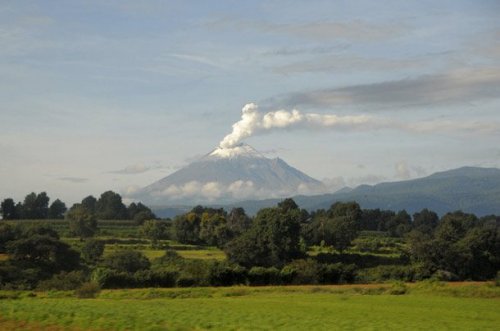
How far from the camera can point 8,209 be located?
120250 millimetres

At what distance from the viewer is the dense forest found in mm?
57688

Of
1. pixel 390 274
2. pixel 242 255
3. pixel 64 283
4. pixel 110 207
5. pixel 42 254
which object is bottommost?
pixel 390 274

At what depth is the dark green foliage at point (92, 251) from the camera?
69.6 m

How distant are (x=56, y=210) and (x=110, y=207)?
15.2 metres

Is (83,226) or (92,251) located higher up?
(83,226)

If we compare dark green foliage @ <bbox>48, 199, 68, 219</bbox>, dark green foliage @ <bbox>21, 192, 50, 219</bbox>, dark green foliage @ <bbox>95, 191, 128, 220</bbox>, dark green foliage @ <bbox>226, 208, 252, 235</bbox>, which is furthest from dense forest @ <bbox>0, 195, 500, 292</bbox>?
dark green foliage @ <bbox>95, 191, 128, 220</bbox>

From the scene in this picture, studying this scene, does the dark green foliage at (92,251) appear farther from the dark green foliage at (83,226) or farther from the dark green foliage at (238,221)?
the dark green foliage at (238,221)

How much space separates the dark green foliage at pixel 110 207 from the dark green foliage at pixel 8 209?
86.1 ft

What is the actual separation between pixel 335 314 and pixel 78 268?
39687mm

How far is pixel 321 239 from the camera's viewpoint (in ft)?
291

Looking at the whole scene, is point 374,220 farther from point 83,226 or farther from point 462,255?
point 83,226

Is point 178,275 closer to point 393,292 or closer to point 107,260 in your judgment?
point 107,260

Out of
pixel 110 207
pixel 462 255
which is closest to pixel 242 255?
pixel 462 255

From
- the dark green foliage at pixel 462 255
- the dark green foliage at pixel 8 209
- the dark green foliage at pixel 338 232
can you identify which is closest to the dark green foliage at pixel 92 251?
the dark green foliage at pixel 338 232
